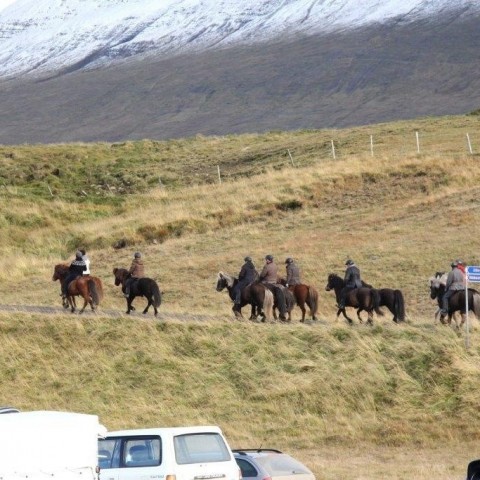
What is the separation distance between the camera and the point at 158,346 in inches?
1326

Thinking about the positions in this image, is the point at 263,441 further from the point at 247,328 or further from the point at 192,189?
the point at 192,189

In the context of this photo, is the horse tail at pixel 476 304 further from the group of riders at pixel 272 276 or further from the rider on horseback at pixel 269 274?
the rider on horseback at pixel 269 274

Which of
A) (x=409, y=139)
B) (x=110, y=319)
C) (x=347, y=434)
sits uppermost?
(x=409, y=139)

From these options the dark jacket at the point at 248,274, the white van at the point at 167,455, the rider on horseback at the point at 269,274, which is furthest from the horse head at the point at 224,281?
the white van at the point at 167,455

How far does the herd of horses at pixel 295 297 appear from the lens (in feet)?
111

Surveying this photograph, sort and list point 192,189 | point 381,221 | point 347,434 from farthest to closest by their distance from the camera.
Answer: point 192,189, point 381,221, point 347,434

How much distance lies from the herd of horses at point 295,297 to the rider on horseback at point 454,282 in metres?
0.13

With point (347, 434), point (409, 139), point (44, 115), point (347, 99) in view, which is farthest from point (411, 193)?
point (44, 115)

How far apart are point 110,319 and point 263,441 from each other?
903 cm

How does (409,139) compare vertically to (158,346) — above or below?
above

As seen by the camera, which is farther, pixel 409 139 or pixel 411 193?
pixel 409 139

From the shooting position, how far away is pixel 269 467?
1989cm

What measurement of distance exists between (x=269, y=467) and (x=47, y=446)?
493 centimetres

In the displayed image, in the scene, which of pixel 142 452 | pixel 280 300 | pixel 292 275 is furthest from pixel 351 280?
pixel 142 452
